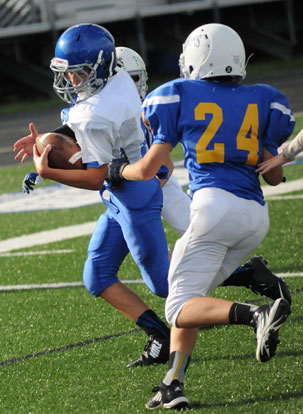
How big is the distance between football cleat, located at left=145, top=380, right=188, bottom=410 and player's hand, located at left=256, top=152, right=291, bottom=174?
987mm

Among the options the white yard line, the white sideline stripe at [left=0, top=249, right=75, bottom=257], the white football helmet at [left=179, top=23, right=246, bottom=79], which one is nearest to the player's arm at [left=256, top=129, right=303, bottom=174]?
the white football helmet at [left=179, top=23, right=246, bottom=79]

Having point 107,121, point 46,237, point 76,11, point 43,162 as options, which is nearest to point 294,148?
point 107,121

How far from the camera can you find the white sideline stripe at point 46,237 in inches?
315

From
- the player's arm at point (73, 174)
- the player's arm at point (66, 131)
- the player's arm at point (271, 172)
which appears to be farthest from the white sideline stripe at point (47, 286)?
the player's arm at point (271, 172)

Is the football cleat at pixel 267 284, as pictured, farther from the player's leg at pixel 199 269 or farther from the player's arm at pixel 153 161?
the player's arm at pixel 153 161

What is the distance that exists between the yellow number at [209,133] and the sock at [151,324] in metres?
1.06

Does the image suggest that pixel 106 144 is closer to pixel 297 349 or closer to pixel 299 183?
pixel 297 349

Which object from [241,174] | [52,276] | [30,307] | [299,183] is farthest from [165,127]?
[299,183]

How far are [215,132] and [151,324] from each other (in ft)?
3.95

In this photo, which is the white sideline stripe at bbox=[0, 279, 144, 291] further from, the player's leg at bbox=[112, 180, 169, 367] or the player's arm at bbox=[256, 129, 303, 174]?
the player's arm at bbox=[256, 129, 303, 174]

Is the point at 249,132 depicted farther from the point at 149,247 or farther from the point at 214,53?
the point at 149,247

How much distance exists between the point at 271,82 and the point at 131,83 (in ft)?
55.4

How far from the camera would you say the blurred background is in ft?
77.9

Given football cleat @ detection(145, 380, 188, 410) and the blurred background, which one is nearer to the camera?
football cleat @ detection(145, 380, 188, 410)
